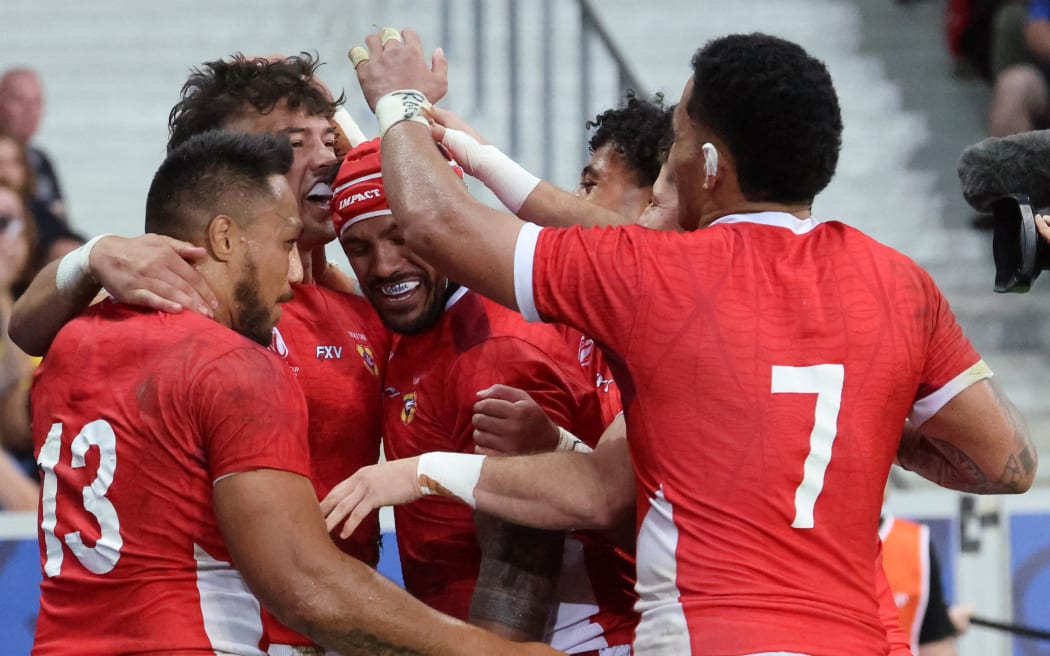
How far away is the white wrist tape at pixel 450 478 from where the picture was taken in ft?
10.2

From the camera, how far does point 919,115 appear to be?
9.55m

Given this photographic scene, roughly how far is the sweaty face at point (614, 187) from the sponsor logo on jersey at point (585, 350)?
557 mm

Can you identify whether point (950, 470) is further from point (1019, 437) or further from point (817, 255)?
point (817, 255)

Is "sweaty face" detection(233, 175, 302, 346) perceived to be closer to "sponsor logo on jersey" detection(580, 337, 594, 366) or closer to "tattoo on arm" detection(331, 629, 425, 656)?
"tattoo on arm" detection(331, 629, 425, 656)

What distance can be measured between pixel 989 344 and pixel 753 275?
19.5ft

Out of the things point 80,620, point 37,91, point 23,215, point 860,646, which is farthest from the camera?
point 37,91

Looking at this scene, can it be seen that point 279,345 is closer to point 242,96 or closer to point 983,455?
point 242,96

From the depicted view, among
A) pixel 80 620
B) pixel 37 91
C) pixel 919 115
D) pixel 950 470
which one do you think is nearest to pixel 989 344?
pixel 919 115

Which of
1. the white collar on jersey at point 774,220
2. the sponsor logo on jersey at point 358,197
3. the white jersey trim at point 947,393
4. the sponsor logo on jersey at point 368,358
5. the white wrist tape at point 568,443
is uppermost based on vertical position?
the white collar on jersey at point 774,220

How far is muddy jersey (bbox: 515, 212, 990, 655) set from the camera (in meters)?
2.77

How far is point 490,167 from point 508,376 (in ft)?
1.83

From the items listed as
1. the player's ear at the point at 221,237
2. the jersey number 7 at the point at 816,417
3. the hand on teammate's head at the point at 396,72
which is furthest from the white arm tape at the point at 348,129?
the jersey number 7 at the point at 816,417

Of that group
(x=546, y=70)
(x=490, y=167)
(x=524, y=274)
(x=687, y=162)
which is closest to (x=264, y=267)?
(x=490, y=167)

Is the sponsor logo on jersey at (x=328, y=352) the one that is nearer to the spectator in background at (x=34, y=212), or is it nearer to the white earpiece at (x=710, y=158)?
the white earpiece at (x=710, y=158)
